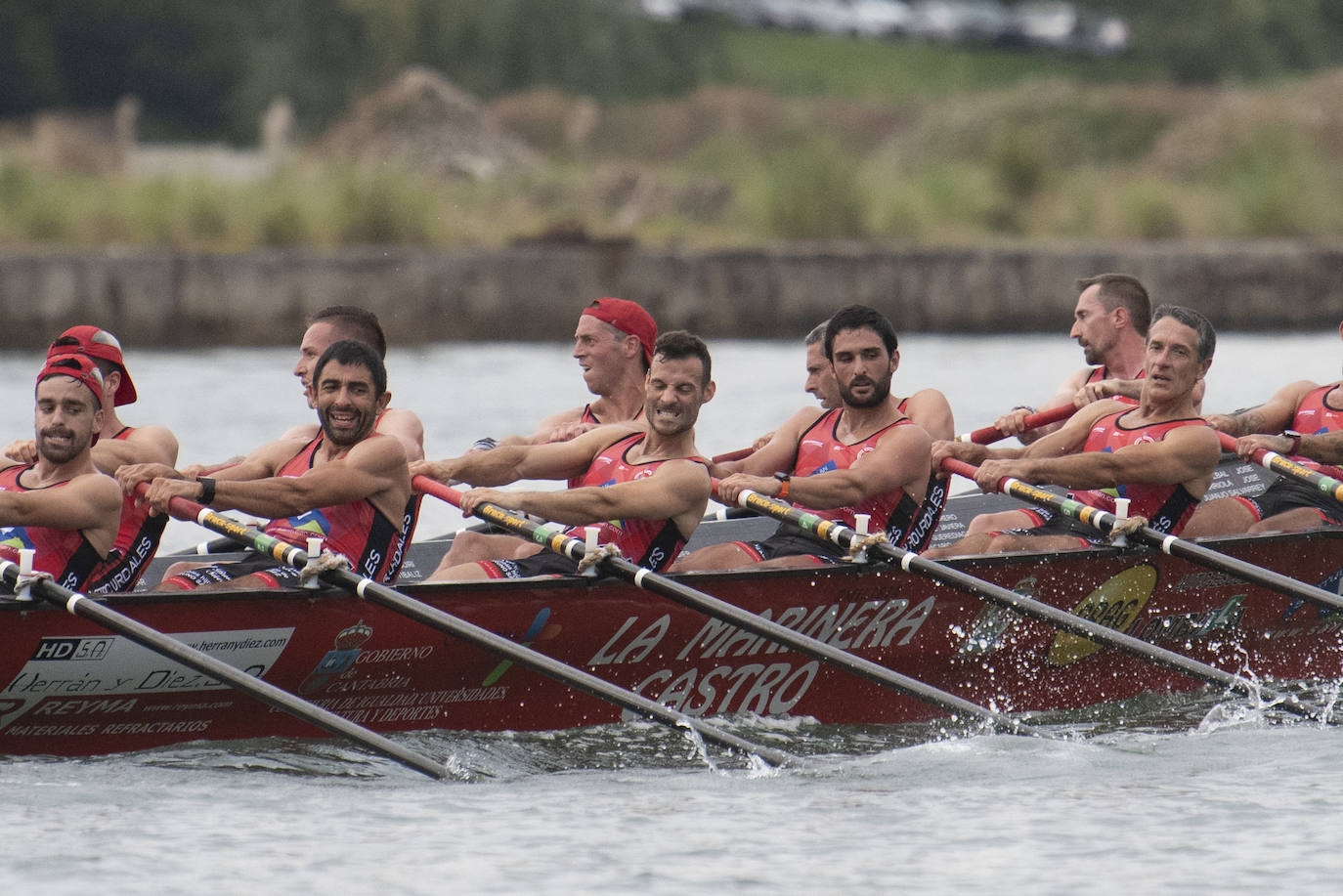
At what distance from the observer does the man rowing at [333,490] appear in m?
7.62

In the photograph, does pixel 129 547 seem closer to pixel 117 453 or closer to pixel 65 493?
pixel 117 453

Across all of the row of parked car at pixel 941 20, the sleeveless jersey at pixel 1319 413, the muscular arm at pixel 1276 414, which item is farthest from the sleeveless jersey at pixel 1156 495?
the row of parked car at pixel 941 20

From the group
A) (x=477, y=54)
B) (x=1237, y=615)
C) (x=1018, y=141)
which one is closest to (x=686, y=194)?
(x=1018, y=141)

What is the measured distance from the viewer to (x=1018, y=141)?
27062 mm

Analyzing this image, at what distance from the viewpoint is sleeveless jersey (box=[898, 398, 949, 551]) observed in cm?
881

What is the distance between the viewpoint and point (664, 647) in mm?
8117

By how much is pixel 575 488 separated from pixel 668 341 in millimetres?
701

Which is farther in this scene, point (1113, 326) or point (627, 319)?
point (1113, 326)

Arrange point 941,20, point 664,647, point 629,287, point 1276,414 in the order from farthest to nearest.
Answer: point 941,20
point 629,287
point 1276,414
point 664,647

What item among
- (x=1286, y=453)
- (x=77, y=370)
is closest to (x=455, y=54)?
(x=1286, y=453)

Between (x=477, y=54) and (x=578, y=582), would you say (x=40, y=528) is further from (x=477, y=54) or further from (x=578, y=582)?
(x=477, y=54)

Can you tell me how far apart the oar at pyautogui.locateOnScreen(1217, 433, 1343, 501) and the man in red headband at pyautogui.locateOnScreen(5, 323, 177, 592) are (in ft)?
15.2

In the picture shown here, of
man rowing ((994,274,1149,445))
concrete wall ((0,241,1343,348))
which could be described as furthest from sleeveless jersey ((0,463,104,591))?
concrete wall ((0,241,1343,348))

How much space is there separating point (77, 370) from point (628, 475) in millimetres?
2254
